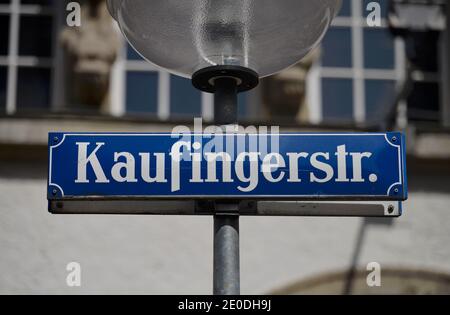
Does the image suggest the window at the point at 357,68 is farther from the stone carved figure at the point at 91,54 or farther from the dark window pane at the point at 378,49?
the stone carved figure at the point at 91,54

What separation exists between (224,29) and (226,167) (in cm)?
37

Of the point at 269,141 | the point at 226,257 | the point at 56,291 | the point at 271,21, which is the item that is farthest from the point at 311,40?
the point at 56,291

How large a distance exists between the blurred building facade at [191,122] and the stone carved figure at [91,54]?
0.7 inches

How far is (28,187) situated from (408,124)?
2.61 meters

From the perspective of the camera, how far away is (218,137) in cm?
267

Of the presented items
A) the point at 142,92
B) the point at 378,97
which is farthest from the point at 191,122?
the point at 378,97

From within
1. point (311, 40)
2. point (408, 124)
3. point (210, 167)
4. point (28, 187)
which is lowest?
point (210, 167)

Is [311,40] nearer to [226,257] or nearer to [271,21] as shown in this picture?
[271,21]

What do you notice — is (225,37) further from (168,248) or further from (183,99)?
(183,99)

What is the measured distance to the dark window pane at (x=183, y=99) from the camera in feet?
23.3

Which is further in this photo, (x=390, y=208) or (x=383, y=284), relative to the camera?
(x=383, y=284)

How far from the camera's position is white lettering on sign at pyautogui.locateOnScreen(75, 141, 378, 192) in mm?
2678

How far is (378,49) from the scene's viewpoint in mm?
7363
